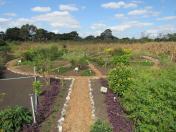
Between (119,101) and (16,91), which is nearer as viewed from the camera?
(119,101)

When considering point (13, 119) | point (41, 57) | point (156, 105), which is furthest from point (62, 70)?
point (156, 105)

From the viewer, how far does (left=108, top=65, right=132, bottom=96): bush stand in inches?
536

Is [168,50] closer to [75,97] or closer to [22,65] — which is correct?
[22,65]

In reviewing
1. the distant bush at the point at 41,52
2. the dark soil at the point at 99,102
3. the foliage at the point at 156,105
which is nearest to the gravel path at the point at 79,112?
the dark soil at the point at 99,102

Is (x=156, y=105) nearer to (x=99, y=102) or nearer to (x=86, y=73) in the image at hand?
(x=99, y=102)

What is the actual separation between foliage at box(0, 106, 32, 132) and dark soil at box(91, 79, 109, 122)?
2721 millimetres

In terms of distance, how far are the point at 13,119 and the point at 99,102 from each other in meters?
4.64

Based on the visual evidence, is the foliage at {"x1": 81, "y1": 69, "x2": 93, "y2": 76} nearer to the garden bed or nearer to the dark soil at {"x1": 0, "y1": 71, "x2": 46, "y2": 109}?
the dark soil at {"x1": 0, "y1": 71, "x2": 46, "y2": 109}

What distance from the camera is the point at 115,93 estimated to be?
14.4m

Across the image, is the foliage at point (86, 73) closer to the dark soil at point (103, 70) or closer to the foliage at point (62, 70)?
the dark soil at point (103, 70)

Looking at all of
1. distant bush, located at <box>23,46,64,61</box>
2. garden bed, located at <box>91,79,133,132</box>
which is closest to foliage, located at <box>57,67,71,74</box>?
distant bush, located at <box>23,46,64,61</box>

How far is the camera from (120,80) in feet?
45.0

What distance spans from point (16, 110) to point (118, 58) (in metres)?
9.66

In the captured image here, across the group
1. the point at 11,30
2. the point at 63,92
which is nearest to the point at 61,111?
the point at 63,92
